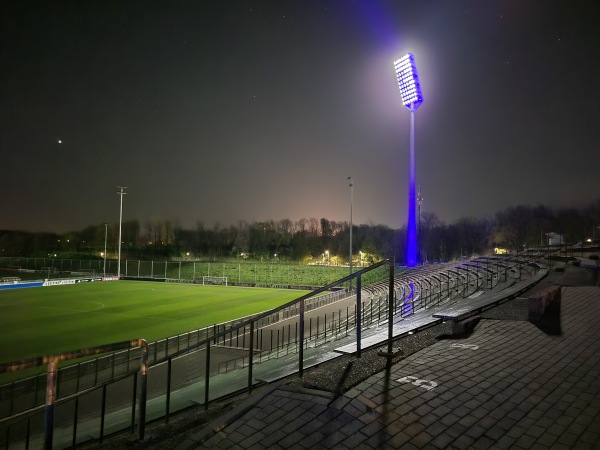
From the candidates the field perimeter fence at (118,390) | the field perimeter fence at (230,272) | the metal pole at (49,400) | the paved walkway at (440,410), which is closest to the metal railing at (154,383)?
the field perimeter fence at (118,390)

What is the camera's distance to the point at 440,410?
407 cm

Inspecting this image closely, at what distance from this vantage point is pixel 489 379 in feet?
16.1

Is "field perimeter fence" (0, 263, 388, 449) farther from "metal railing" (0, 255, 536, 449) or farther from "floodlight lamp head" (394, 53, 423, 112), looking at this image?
"floodlight lamp head" (394, 53, 423, 112)

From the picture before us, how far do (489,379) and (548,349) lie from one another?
208cm

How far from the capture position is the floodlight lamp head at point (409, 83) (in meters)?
41.6

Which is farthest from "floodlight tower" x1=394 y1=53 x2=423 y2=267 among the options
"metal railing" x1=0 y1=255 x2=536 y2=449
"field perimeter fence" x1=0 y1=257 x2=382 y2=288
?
"metal railing" x1=0 y1=255 x2=536 y2=449

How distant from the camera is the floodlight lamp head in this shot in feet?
137

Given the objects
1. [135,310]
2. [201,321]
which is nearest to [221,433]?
[201,321]

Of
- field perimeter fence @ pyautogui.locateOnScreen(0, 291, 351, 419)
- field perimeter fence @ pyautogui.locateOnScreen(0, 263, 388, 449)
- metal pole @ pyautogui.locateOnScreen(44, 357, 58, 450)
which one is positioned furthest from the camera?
field perimeter fence @ pyautogui.locateOnScreen(0, 291, 351, 419)

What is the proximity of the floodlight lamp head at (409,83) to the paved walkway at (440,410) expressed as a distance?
39701 mm

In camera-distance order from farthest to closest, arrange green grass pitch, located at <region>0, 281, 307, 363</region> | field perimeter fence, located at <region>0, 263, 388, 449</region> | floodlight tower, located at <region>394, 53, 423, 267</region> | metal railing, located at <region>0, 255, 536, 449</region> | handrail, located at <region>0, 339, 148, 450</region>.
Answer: floodlight tower, located at <region>394, 53, 423, 267</region>
green grass pitch, located at <region>0, 281, 307, 363</region>
field perimeter fence, located at <region>0, 263, 388, 449</region>
metal railing, located at <region>0, 255, 536, 449</region>
handrail, located at <region>0, 339, 148, 450</region>

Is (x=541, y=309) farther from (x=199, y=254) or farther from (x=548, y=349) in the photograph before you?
(x=199, y=254)

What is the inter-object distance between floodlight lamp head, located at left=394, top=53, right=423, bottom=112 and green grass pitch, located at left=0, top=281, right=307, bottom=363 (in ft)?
81.6

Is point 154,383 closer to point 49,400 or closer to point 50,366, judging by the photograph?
point 49,400
